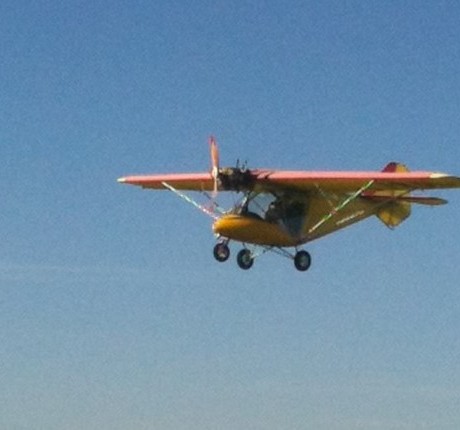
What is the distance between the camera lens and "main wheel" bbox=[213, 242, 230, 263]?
5403 cm

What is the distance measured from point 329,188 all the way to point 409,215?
24.2 ft

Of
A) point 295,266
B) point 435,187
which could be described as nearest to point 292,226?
point 295,266

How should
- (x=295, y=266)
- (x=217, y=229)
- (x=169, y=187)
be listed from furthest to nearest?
(x=169, y=187) → (x=295, y=266) → (x=217, y=229)

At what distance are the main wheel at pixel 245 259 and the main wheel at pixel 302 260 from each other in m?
1.88

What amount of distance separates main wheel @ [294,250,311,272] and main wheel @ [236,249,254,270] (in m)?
1.88

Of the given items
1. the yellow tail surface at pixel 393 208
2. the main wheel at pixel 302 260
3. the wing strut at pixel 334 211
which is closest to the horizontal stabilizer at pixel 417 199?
the yellow tail surface at pixel 393 208

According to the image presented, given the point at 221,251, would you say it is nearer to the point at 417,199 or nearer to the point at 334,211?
the point at 334,211

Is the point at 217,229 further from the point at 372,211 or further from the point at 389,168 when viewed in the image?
the point at 389,168

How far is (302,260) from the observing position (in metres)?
56.4

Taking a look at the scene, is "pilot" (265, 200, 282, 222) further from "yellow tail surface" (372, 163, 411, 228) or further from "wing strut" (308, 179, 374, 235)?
"yellow tail surface" (372, 163, 411, 228)

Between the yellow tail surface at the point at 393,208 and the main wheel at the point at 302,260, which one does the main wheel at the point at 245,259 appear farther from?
the yellow tail surface at the point at 393,208

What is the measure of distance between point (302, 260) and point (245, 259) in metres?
2.41

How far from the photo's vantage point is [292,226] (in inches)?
2188

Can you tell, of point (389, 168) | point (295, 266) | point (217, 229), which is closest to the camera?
point (217, 229)
